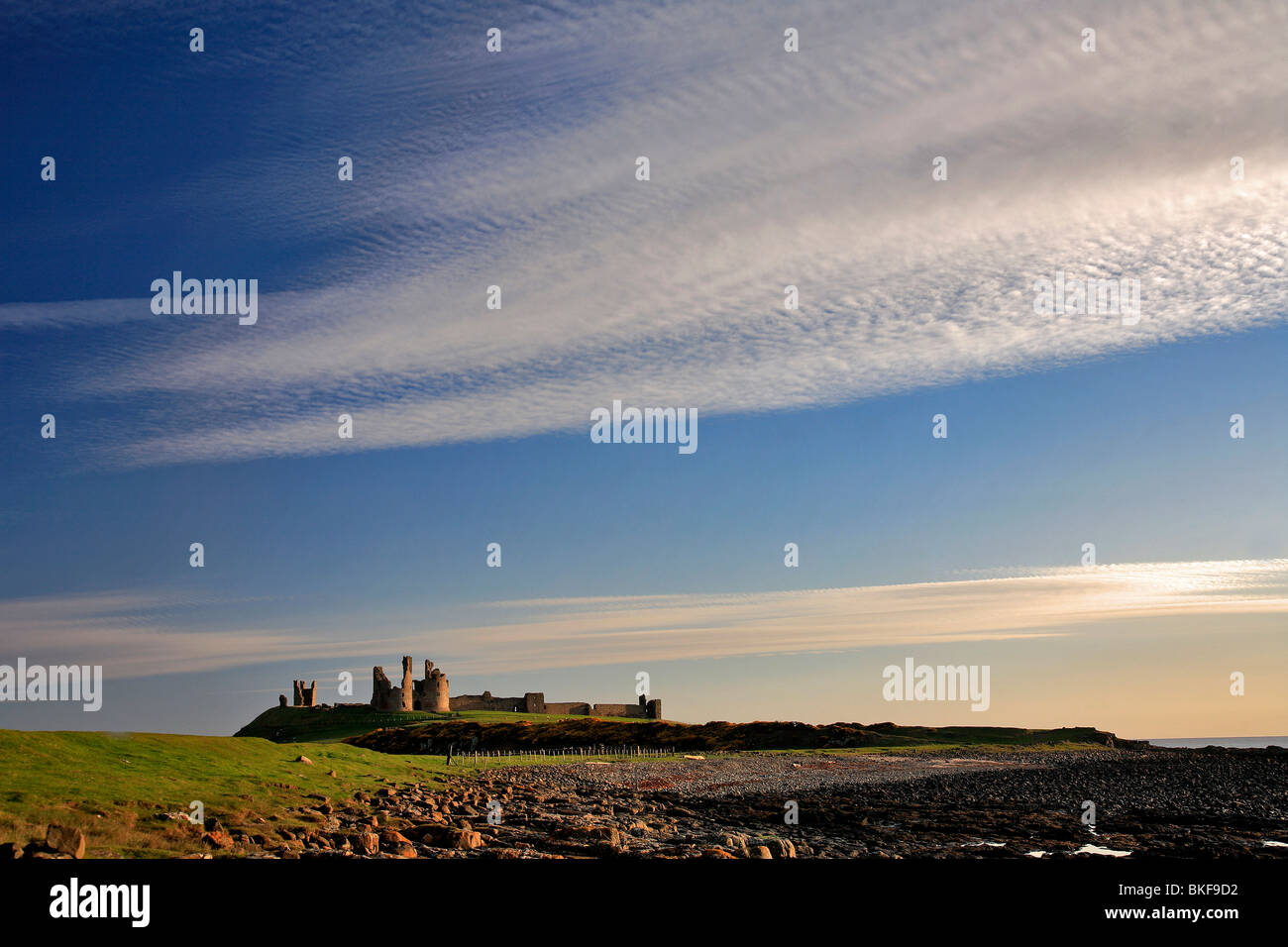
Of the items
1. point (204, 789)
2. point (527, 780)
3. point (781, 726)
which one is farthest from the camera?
point (781, 726)

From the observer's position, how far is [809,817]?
1288 inches

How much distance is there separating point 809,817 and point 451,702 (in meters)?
130

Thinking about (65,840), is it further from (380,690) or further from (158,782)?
(380,690)

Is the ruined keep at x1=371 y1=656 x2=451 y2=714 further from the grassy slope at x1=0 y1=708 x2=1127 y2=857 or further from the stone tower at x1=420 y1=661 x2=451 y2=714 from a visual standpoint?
the grassy slope at x1=0 y1=708 x2=1127 y2=857

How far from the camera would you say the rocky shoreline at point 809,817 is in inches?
859

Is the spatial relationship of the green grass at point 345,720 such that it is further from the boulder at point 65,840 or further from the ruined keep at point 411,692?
the boulder at point 65,840

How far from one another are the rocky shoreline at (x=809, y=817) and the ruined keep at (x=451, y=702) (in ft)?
302

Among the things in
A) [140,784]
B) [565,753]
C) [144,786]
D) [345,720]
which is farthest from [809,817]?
[345,720]
